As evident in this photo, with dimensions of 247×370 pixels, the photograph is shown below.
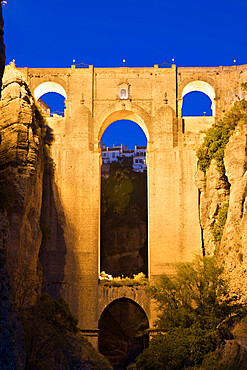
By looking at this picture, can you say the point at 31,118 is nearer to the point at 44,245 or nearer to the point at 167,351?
the point at 44,245

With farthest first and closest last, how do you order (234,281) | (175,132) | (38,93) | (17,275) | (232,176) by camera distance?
1. (38,93)
2. (175,132)
3. (232,176)
4. (234,281)
5. (17,275)

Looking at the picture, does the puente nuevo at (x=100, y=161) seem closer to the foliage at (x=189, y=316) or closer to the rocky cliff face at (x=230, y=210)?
the rocky cliff face at (x=230, y=210)

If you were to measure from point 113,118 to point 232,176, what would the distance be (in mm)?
10349

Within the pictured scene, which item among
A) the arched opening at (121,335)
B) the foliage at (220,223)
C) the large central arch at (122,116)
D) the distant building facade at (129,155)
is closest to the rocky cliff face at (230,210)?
the foliage at (220,223)

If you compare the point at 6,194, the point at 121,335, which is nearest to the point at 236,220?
the point at 6,194

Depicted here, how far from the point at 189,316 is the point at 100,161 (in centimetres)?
1268

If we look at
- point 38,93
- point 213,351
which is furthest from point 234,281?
point 38,93

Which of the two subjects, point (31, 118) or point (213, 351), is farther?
point (31, 118)

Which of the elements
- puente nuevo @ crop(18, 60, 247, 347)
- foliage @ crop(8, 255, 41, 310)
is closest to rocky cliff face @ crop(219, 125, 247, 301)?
puente nuevo @ crop(18, 60, 247, 347)

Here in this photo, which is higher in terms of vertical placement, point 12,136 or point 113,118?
point 113,118

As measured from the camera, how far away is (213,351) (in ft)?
80.3

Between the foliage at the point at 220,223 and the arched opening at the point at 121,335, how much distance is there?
36.3 feet

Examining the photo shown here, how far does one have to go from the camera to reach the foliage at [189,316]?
2453cm

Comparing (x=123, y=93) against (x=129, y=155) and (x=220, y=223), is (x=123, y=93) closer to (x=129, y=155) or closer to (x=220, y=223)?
(x=220, y=223)
